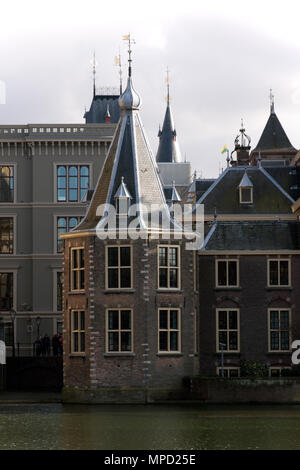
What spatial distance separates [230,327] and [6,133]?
27000 millimetres

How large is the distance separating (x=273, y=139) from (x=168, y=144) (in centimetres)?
4982

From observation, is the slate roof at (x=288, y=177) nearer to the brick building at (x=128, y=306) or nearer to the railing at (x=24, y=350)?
the brick building at (x=128, y=306)

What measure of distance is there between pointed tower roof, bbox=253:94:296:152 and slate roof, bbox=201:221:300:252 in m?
31.8

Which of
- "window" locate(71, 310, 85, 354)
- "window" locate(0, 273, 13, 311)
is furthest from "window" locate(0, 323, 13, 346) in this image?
"window" locate(71, 310, 85, 354)

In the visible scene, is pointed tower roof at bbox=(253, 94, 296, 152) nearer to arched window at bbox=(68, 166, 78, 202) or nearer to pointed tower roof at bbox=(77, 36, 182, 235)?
arched window at bbox=(68, 166, 78, 202)

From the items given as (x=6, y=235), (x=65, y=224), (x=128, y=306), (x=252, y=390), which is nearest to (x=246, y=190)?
(x=65, y=224)

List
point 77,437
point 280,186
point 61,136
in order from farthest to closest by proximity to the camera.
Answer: point 61,136, point 280,186, point 77,437

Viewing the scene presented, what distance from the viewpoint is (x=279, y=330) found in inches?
2516

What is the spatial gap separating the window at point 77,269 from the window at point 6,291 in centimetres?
2363

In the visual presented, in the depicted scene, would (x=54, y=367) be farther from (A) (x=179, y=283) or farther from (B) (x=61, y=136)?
(B) (x=61, y=136)

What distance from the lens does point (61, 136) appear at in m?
82.8

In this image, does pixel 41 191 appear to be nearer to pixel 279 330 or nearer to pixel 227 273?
pixel 227 273
